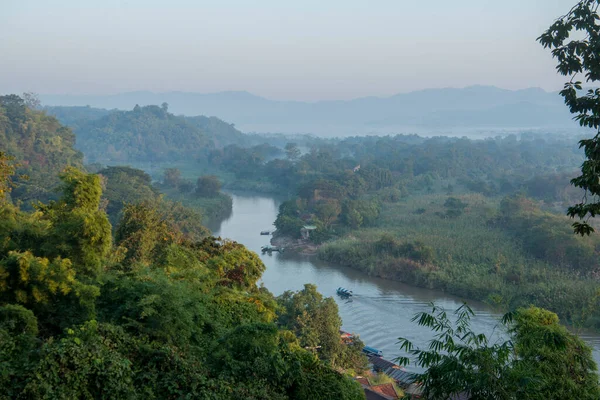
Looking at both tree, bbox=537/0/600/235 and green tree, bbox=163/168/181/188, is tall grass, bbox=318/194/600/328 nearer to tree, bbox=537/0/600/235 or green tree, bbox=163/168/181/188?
tree, bbox=537/0/600/235

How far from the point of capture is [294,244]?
93.6 ft

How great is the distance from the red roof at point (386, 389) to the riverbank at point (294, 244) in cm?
1558

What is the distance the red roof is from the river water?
1.88m

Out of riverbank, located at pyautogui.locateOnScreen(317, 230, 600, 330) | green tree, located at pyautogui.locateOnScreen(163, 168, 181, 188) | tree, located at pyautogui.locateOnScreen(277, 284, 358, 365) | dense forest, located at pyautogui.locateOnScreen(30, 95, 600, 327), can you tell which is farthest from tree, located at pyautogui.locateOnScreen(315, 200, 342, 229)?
tree, located at pyautogui.locateOnScreen(277, 284, 358, 365)

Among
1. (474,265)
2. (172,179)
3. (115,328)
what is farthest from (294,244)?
(115,328)

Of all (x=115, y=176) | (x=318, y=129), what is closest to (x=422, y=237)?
(x=115, y=176)

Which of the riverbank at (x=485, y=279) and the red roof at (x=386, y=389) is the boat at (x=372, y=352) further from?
the riverbank at (x=485, y=279)

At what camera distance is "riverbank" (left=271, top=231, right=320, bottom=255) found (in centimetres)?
Answer: 2747

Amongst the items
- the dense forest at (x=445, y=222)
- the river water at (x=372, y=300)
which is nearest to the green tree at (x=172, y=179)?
the dense forest at (x=445, y=222)

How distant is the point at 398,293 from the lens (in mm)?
20766

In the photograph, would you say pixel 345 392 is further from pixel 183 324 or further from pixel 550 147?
pixel 550 147

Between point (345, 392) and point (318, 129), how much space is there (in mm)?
172503

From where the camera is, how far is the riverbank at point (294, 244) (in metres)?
27.5

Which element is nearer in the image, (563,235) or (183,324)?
(183,324)
